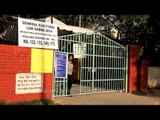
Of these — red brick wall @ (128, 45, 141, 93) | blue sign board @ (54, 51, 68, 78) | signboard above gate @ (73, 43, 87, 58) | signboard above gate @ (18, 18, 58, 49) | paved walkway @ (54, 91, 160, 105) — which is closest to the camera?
signboard above gate @ (18, 18, 58, 49)

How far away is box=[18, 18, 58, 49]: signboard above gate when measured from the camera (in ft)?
44.0

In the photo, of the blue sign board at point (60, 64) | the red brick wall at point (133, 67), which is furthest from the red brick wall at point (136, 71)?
the blue sign board at point (60, 64)

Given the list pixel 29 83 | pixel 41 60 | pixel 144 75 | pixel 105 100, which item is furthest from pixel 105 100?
pixel 144 75

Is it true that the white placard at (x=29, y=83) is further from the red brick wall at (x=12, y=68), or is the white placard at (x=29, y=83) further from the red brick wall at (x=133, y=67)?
the red brick wall at (x=133, y=67)

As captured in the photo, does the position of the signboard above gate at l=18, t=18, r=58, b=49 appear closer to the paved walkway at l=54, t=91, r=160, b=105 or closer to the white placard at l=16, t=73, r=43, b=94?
the white placard at l=16, t=73, r=43, b=94

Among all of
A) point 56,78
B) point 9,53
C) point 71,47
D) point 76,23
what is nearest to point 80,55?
point 71,47

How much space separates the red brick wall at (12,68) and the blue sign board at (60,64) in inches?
57.0

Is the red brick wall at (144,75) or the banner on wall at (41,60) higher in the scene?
the banner on wall at (41,60)

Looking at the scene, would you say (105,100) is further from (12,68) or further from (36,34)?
(12,68)

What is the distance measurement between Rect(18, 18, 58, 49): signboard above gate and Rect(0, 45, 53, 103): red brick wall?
32 centimetres

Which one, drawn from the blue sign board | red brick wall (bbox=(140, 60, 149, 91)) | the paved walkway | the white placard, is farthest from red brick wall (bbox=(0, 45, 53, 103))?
red brick wall (bbox=(140, 60, 149, 91))

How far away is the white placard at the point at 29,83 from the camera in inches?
522

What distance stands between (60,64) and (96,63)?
8.75 ft
